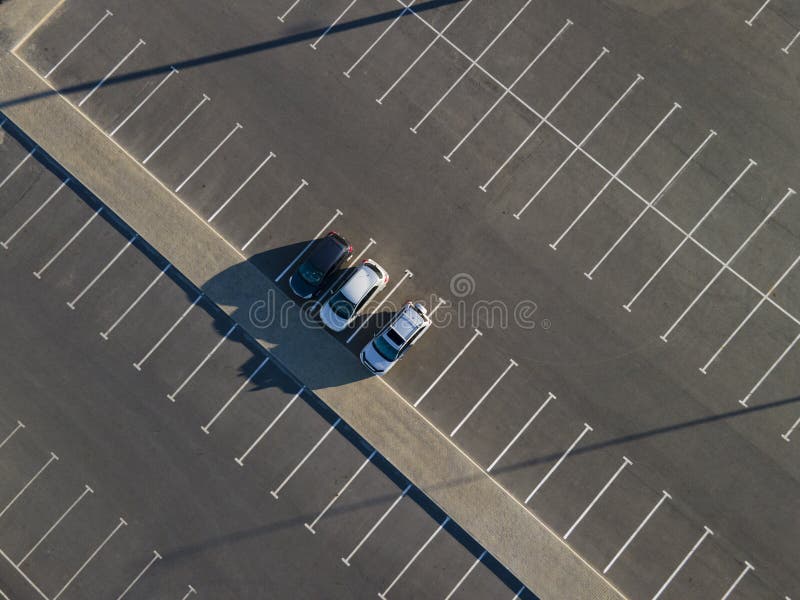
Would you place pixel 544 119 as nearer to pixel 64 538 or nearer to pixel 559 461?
pixel 559 461

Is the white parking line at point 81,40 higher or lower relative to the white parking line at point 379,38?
lower

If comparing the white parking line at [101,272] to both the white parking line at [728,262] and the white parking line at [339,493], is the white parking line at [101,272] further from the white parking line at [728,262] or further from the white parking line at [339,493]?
the white parking line at [728,262]

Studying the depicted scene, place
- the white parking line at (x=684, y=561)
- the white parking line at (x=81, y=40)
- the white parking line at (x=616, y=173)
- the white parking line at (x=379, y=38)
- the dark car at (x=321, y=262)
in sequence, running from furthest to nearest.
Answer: the white parking line at (x=81, y=40), the white parking line at (x=379, y=38), the white parking line at (x=616, y=173), the dark car at (x=321, y=262), the white parking line at (x=684, y=561)

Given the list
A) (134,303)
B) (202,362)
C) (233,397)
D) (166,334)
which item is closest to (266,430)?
(233,397)

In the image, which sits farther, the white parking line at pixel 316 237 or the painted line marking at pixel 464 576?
the white parking line at pixel 316 237

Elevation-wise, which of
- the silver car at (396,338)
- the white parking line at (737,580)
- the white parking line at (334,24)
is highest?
the white parking line at (334,24)

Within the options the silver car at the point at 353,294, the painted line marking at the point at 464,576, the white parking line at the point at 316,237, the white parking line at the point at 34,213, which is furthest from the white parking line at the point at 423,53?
the painted line marking at the point at 464,576

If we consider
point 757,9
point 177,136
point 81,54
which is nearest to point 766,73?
point 757,9

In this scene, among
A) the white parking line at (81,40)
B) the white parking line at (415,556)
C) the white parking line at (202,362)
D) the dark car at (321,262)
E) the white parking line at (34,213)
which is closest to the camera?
the white parking line at (415,556)
